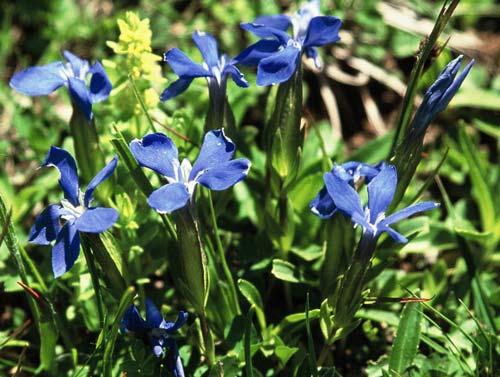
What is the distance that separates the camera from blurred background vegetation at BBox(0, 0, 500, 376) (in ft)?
8.88

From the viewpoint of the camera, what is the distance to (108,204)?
2639mm

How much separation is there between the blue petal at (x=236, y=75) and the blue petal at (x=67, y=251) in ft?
2.30

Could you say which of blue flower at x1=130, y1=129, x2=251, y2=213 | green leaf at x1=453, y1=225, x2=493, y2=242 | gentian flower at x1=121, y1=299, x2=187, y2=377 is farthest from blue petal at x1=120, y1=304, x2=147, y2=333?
green leaf at x1=453, y1=225, x2=493, y2=242

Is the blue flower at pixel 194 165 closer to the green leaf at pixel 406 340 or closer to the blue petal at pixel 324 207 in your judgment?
the blue petal at pixel 324 207

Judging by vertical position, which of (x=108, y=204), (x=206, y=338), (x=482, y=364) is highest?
(x=108, y=204)

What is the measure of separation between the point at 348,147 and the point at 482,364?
1785 millimetres

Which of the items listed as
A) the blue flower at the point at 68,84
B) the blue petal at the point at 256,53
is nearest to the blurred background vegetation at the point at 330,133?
the blue flower at the point at 68,84

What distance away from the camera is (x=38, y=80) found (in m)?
2.52

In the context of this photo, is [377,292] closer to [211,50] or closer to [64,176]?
[211,50]

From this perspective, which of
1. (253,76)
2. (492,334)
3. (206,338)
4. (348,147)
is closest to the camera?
(206,338)

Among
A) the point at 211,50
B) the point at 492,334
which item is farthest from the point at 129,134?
the point at 492,334

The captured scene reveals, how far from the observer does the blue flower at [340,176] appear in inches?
91.0

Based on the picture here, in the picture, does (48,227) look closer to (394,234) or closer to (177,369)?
(177,369)

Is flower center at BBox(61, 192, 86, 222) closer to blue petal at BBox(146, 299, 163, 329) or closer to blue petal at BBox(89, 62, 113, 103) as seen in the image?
blue petal at BBox(146, 299, 163, 329)
